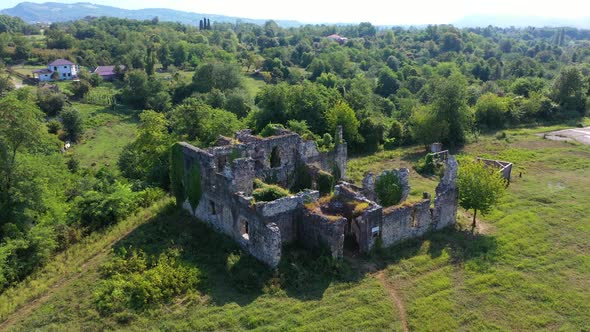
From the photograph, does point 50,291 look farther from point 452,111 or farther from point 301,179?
point 452,111

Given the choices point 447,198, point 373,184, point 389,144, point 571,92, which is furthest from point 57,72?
point 571,92


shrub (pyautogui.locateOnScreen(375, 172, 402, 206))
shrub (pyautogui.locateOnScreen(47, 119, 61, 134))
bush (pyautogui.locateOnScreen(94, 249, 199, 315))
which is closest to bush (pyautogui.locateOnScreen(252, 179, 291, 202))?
bush (pyautogui.locateOnScreen(94, 249, 199, 315))

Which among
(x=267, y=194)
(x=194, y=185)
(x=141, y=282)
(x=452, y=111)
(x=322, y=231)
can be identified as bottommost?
(x=141, y=282)

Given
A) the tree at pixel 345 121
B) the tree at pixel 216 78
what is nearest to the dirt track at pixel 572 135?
the tree at pixel 345 121

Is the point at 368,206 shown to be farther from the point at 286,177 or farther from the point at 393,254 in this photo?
the point at 286,177

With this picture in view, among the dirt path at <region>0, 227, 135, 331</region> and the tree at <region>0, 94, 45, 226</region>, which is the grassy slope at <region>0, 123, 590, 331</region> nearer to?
the dirt path at <region>0, 227, 135, 331</region>

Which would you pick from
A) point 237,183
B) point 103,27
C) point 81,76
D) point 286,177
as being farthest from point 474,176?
point 103,27
